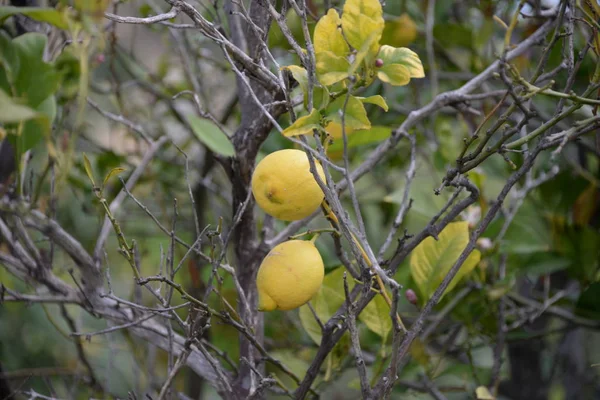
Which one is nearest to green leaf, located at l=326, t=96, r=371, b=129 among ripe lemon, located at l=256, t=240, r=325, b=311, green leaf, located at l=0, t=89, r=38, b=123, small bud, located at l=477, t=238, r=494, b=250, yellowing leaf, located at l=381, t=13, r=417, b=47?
ripe lemon, located at l=256, t=240, r=325, b=311

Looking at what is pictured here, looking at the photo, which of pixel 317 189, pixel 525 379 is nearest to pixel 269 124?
pixel 317 189

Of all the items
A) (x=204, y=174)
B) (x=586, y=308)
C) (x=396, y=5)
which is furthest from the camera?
(x=204, y=174)

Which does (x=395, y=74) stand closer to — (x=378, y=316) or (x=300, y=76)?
(x=300, y=76)

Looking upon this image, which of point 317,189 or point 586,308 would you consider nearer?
point 317,189

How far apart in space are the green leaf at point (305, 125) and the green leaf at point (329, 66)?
0.10ft

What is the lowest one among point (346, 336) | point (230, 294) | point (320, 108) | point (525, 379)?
point (525, 379)

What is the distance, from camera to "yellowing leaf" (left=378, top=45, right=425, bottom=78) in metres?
0.53

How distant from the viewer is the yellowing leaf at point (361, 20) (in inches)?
20.3

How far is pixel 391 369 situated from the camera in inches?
21.7

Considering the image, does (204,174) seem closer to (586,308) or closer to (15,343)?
(15,343)

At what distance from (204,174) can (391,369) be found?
0.99 m

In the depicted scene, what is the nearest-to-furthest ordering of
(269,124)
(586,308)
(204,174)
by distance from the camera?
(269,124)
(586,308)
(204,174)

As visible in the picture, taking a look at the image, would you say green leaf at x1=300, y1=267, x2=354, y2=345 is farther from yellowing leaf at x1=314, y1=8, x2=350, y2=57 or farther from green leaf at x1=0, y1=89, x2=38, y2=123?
green leaf at x1=0, y1=89, x2=38, y2=123

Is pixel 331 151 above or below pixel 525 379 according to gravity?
above
